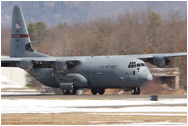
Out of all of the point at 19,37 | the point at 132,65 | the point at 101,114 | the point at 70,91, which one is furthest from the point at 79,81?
the point at 101,114

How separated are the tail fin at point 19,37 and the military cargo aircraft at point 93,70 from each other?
1609 mm

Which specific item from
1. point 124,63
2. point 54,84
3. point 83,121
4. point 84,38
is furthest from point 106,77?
point 84,38

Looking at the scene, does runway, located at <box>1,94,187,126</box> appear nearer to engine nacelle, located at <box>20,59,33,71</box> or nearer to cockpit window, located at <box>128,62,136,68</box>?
cockpit window, located at <box>128,62,136,68</box>

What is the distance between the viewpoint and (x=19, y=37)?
39.3m

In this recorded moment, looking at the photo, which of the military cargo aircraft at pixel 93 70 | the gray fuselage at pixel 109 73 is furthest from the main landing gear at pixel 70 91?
the gray fuselage at pixel 109 73

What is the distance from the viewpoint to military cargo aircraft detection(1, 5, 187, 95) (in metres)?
32.5

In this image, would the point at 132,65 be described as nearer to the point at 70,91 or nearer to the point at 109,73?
the point at 109,73

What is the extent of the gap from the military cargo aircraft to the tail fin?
1609 mm

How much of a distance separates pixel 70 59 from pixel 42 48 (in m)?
25.0

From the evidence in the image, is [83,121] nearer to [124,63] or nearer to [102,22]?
[124,63]

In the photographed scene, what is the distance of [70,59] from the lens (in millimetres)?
35250

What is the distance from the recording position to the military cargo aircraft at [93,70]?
32500mm

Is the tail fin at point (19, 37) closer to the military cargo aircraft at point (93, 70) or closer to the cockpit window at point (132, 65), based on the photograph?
the military cargo aircraft at point (93, 70)

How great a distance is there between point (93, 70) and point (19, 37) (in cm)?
849
